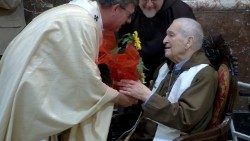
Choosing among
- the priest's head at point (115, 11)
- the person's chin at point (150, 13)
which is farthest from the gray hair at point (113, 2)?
the person's chin at point (150, 13)

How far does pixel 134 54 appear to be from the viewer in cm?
293

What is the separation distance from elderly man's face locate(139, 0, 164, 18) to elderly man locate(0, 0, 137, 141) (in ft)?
4.01

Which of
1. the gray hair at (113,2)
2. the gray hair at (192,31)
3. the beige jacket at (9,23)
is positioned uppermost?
the gray hair at (113,2)

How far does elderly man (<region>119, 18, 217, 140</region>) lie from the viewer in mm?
2908

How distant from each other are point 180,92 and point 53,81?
0.83 m

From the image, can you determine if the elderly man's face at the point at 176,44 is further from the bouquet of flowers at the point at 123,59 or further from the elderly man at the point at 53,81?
the elderly man at the point at 53,81

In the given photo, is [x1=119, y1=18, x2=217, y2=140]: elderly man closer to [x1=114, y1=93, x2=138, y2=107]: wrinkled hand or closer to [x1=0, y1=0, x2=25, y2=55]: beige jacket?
[x1=114, y1=93, x2=138, y2=107]: wrinkled hand

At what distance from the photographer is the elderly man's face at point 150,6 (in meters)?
3.92

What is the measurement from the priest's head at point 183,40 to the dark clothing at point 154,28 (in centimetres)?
69

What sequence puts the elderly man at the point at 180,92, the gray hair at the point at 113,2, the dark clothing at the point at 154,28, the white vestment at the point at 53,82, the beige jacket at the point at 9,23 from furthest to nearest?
the beige jacket at the point at 9,23 → the dark clothing at the point at 154,28 → the elderly man at the point at 180,92 → the gray hair at the point at 113,2 → the white vestment at the point at 53,82

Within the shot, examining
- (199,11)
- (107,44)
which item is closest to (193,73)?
(107,44)

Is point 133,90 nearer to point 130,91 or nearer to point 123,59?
point 130,91

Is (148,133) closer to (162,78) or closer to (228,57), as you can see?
(162,78)

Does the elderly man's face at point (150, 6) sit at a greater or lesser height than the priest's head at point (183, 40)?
lesser
